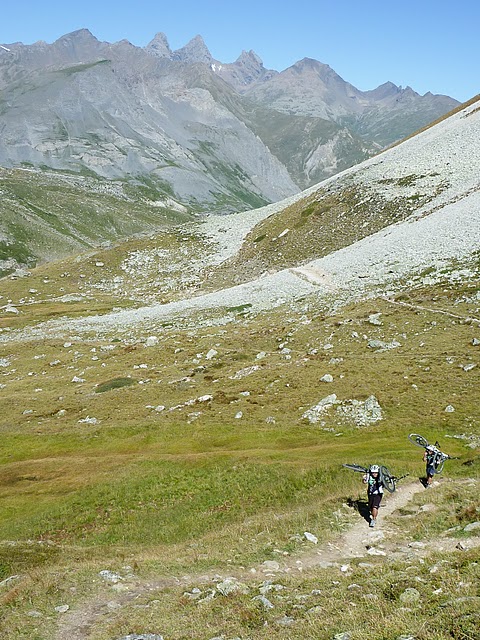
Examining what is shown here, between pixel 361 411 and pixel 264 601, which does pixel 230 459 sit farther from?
pixel 264 601

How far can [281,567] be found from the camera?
19.8 metres

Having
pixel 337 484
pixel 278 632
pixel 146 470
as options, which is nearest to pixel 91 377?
pixel 146 470

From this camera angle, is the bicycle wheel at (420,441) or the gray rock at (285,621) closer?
the gray rock at (285,621)

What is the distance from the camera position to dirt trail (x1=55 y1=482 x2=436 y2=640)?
1655 cm

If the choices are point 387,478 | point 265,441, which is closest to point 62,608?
point 387,478

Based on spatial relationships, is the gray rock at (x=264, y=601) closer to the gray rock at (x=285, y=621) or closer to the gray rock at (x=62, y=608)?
the gray rock at (x=285, y=621)

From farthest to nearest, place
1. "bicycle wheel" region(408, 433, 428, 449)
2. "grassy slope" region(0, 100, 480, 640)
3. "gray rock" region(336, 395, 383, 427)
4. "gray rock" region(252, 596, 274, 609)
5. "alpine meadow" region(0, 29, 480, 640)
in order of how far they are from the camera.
Result: 1. "gray rock" region(336, 395, 383, 427)
2. "bicycle wheel" region(408, 433, 428, 449)
3. "alpine meadow" region(0, 29, 480, 640)
4. "grassy slope" region(0, 100, 480, 640)
5. "gray rock" region(252, 596, 274, 609)

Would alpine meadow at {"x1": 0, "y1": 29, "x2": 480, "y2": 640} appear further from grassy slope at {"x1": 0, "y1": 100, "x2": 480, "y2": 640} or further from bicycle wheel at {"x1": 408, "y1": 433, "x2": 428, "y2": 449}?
bicycle wheel at {"x1": 408, "y1": 433, "x2": 428, "y2": 449}

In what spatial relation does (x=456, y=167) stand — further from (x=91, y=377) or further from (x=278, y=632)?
(x=278, y=632)

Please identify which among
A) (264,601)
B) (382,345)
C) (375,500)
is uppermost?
(264,601)

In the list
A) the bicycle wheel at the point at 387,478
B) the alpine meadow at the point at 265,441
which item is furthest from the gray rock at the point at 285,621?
the bicycle wheel at the point at 387,478

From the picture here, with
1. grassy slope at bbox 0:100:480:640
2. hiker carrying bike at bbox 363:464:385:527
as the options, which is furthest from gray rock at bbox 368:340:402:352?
hiker carrying bike at bbox 363:464:385:527

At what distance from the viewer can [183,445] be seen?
138 ft

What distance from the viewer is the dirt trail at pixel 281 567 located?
651 inches
